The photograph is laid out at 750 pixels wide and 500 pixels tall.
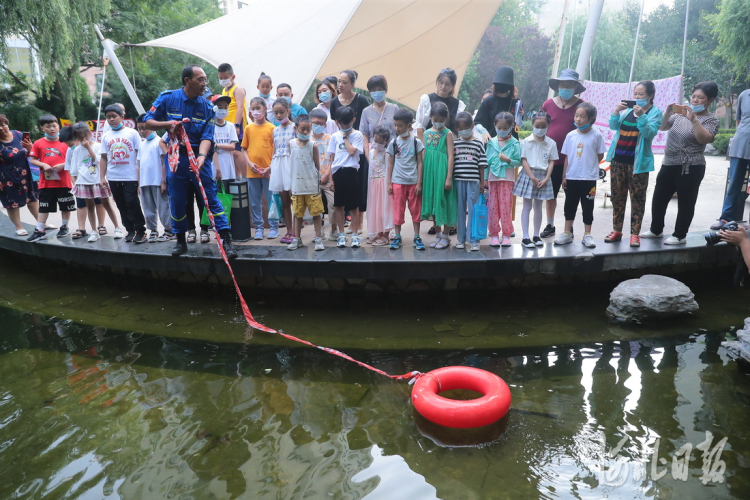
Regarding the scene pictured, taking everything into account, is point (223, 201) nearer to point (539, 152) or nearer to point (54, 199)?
point (54, 199)

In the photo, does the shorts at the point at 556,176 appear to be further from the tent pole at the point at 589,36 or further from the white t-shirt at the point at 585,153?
the tent pole at the point at 589,36

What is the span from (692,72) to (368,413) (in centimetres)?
3491

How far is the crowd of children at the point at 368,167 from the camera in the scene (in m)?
5.49

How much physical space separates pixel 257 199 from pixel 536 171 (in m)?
3.41

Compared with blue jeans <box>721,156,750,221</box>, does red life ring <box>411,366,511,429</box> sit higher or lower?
lower

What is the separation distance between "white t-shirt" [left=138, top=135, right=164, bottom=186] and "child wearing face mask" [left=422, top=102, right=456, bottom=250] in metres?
3.20

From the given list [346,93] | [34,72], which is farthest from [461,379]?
[34,72]

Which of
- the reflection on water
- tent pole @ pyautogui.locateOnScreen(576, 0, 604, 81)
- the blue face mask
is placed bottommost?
the reflection on water

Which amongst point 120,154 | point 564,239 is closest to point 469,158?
point 564,239

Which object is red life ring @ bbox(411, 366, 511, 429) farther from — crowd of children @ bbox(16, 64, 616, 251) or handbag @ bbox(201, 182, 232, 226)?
handbag @ bbox(201, 182, 232, 226)

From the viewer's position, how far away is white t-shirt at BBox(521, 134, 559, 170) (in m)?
5.69

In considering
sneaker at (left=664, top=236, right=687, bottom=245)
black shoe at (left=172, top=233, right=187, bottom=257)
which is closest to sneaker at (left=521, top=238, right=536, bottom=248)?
sneaker at (left=664, top=236, right=687, bottom=245)

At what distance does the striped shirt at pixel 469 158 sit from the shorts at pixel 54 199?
5116 mm

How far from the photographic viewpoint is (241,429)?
11.3ft
